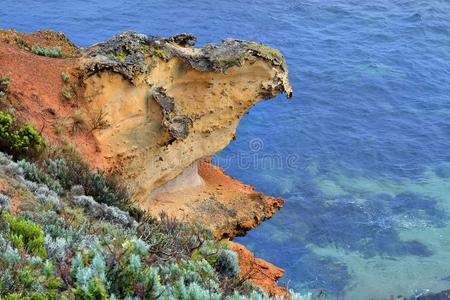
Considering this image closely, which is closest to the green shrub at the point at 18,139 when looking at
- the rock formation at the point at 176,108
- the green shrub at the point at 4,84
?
the green shrub at the point at 4,84

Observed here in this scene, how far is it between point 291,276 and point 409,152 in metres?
11.1

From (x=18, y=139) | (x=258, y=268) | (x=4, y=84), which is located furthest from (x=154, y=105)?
(x=258, y=268)

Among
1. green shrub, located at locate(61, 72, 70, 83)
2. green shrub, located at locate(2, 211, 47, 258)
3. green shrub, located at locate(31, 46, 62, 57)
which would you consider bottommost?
green shrub, located at locate(61, 72, 70, 83)

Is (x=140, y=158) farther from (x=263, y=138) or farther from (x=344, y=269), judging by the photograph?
(x=263, y=138)

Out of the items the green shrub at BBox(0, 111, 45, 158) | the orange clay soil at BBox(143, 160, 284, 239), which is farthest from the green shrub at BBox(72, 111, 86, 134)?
the orange clay soil at BBox(143, 160, 284, 239)

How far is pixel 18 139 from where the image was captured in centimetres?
1405

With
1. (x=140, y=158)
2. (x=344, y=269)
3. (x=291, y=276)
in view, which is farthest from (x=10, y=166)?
(x=344, y=269)

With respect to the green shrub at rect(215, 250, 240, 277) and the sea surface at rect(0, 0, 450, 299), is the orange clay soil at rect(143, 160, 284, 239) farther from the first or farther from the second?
the green shrub at rect(215, 250, 240, 277)

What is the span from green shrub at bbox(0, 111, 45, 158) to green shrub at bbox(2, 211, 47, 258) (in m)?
6.20

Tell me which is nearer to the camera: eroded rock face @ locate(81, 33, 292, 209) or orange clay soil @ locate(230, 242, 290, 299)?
orange clay soil @ locate(230, 242, 290, 299)

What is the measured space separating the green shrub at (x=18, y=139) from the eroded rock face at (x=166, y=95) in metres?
2.87

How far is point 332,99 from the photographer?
107 feet

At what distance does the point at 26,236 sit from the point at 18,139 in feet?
22.8

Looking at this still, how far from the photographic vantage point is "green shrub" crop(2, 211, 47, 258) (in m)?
7.12
